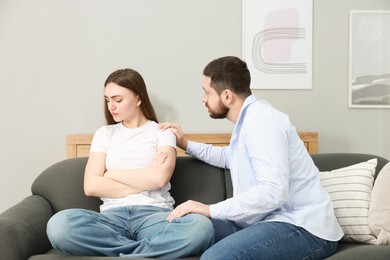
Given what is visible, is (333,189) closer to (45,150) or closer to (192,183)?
(192,183)

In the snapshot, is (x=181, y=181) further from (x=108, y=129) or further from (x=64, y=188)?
(x=64, y=188)

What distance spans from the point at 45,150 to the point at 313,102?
6.35ft

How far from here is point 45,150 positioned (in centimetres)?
430

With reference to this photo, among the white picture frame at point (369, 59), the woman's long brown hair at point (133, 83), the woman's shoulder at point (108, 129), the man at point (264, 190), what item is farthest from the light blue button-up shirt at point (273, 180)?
the white picture frame at point (369, 59)

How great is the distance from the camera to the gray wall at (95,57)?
168 inches

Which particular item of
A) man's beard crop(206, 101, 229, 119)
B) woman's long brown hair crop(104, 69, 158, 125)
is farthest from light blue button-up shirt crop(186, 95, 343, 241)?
woman's long brown hair crop(104, 69, 158, 125)

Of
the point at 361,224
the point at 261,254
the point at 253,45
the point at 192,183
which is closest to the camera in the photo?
the point at 261,254

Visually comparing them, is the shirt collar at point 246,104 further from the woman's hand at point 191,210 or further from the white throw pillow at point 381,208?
the white throw pillow at point 381,208

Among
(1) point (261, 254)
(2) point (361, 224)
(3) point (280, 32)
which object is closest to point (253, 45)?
(3) point (280, 32)

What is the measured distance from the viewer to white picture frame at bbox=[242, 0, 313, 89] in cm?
427

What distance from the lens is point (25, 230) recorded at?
2.66 meters

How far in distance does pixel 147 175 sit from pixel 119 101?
0.44 metres

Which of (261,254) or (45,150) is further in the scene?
(45,150)

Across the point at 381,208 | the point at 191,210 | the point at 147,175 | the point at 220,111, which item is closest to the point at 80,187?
the point at 147,175
